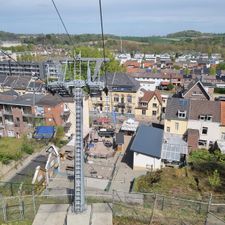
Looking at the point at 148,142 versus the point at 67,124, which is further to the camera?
the point at 67,124

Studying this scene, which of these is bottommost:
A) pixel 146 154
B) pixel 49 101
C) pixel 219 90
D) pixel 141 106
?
pixel 146 154

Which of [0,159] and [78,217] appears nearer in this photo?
[78,217]

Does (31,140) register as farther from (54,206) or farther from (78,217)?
(78,217)

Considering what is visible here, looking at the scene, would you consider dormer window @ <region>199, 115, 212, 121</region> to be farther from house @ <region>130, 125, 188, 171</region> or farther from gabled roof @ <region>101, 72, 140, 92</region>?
gabled roof @ <region>101, 72, 140, 92</region>

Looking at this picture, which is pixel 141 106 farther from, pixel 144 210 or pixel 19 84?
pixel 144 210

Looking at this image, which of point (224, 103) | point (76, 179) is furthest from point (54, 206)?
point (224, 103)

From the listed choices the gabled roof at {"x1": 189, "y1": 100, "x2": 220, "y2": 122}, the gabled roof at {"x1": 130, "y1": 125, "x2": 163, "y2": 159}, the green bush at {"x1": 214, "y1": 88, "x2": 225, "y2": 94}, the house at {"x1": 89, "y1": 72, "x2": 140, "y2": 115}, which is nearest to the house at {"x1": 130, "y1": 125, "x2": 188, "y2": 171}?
the gabled roof at {"x1": 130, "y1": 125, "x2": 163, "y2": 159}

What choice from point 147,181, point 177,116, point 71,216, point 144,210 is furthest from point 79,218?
point 177,116
